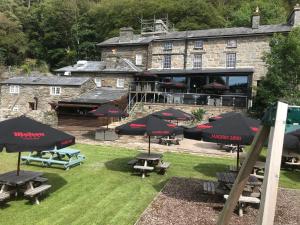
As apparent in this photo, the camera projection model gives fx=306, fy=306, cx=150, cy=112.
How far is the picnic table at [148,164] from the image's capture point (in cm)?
1179

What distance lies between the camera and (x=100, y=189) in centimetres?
1016

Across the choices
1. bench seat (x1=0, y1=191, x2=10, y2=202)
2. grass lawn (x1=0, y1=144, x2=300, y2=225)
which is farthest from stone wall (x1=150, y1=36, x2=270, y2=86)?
bench seat (x1=0, y1=191, x2=10, y2=202)

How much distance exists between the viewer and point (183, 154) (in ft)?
55.1

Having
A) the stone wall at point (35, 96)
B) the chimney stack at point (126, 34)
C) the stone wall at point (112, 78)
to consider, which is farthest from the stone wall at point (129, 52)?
the stone wall at point (35, 96)

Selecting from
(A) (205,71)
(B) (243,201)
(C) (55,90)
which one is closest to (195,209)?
(B) (243,201)

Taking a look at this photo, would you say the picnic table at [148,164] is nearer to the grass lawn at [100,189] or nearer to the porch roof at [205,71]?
the grass lawn at [100,189]

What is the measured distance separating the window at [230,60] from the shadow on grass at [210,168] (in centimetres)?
2331

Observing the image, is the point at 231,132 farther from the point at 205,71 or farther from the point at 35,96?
the point at 35,96

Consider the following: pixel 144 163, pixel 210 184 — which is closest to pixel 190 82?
pixel 144 163

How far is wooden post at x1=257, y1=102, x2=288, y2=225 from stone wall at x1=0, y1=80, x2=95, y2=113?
1249 inches

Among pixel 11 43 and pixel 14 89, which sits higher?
pixel 11 43

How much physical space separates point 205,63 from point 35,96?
2043 cm

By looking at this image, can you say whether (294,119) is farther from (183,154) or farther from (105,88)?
(105,88)

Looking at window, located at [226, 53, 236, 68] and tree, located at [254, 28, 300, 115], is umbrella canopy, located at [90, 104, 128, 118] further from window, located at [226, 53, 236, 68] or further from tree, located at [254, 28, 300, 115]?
window, located at [226, 53, 236, 68]
